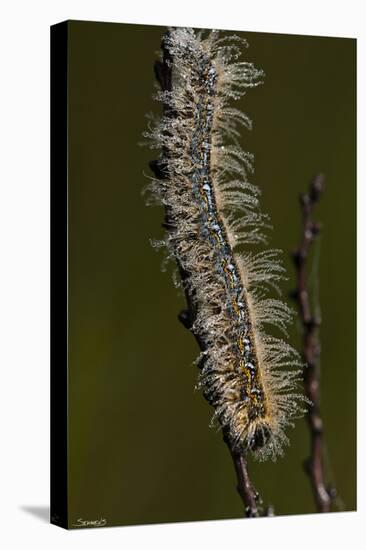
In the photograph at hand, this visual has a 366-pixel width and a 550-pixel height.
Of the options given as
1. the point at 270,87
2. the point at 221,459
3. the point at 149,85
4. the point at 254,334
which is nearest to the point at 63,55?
the point at 149,85

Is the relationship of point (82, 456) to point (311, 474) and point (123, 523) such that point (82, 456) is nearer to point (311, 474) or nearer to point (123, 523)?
point (123, 523)

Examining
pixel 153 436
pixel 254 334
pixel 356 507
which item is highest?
pixel 254 334

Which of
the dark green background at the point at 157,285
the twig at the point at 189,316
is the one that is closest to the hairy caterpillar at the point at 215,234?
the twig at the point at 189,316
